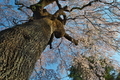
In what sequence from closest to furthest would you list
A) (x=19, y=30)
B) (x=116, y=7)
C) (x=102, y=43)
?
(x=19, y=30), (x=116, y=7), (x=102, y=43)

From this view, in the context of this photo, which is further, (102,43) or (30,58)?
(102,43)

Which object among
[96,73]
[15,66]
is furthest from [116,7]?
[15,66]

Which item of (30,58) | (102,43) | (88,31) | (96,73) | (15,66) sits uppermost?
(15,66)

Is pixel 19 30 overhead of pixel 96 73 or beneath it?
overhead

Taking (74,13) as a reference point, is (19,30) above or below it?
above

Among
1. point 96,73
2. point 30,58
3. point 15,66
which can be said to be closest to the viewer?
point 15,66

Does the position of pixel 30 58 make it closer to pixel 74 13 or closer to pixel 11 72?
pixel 11 72

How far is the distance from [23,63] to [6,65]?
1.07 ft

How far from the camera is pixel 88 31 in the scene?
6.26 meters

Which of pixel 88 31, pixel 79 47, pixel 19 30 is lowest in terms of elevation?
pixel 79 47

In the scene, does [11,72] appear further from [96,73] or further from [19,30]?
[96,73]

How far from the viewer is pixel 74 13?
6.73 meters

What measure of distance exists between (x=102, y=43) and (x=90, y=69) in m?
1.87

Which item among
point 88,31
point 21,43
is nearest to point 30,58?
point 21,43
